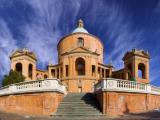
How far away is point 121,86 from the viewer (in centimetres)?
2295

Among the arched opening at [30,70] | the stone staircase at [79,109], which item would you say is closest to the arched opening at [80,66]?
the arched opening at [30,70]

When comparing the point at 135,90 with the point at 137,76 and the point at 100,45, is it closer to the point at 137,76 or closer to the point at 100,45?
the point at 137,76

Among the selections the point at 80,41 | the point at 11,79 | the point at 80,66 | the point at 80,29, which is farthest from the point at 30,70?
the point at 11,79

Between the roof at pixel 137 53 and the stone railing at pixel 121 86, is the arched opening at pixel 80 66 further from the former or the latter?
the stone railing at pixel 121 86

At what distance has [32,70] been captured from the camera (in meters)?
52.7

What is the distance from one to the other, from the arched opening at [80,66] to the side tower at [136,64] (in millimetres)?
8439

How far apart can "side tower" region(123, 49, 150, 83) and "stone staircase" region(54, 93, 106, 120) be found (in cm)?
2532

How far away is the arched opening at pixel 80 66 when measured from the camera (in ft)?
158

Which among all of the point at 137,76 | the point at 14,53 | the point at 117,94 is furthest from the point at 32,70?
the point at 117,94

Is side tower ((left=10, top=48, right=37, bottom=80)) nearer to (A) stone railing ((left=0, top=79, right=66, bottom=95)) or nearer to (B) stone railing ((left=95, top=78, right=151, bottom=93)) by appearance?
(A) stone railing ((left=0, top=79, right=66, bottom=95))

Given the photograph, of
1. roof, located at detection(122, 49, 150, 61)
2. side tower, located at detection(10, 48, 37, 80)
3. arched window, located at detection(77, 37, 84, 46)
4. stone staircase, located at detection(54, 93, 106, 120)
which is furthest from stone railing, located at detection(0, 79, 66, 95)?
roof, located at detection(122, 49, 150, 61)

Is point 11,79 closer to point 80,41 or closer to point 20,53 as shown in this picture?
point 20,53

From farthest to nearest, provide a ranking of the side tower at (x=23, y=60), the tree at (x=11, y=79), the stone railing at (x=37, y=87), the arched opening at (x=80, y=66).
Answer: the side tower at (x=23, y=60) < the arched opening at (x=80, y=66) < the tree at (x=11, y=79) < the stone railing at (x=37, y=87)

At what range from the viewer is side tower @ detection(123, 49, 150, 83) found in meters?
49.2
